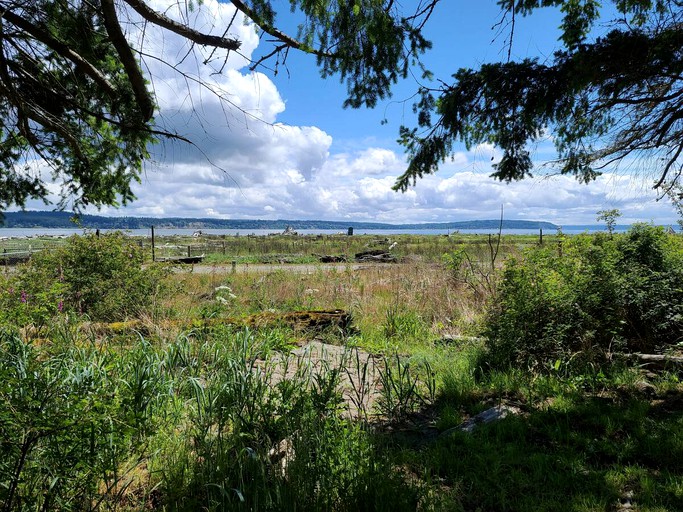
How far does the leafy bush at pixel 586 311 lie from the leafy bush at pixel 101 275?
556cm

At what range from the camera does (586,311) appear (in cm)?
489

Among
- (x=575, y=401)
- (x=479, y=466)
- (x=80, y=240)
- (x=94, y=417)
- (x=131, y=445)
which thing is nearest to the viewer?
(x=94, y=417)

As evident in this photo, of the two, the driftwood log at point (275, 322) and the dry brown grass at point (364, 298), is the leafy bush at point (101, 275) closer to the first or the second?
the dry brown grass at point (364, 298)

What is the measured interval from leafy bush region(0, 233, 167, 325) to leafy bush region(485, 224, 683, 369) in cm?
556

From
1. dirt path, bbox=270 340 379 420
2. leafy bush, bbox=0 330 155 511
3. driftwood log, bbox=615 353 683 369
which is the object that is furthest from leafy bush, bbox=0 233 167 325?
driftwood log, bbox=615 353 683 369

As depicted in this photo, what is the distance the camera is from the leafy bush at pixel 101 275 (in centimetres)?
702

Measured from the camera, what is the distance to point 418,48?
13.9 ft

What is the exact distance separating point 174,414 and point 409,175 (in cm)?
425

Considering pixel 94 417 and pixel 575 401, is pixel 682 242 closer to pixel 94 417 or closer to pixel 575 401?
A: pixel 575 401

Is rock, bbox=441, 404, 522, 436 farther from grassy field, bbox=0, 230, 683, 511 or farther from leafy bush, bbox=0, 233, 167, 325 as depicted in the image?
leafy bush, bbox=0, 233, 167, 325

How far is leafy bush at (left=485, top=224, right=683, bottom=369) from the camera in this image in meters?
4.80

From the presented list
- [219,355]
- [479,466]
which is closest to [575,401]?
[479,466]

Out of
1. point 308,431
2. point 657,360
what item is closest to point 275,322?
point 308,431

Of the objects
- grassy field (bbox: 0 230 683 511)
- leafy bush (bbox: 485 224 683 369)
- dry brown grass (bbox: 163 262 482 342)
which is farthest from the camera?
dry brown grass (bbox: 163 262 482 342)
